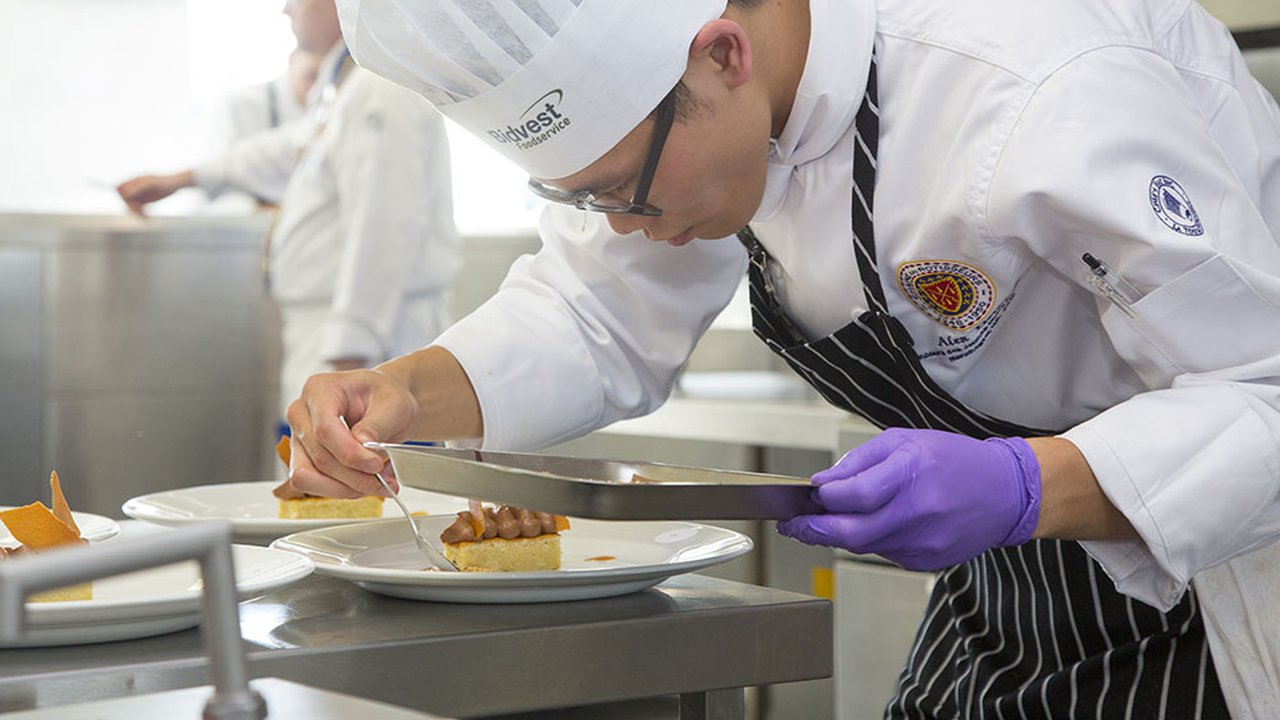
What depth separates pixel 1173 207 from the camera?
1.19 meters

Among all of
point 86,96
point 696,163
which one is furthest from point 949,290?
point 86,96

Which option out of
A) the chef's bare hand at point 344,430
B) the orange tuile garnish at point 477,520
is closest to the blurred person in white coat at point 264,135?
the chef's bare hand at point 344,430

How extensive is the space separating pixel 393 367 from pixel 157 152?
4.03 metres

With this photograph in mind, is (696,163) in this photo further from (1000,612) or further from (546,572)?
(1000,612)

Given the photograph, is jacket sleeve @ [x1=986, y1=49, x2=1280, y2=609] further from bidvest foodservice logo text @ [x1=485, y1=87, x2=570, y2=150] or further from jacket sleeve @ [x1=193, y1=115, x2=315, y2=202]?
jacket sleeve @ [x1=193, y1=115, x2=315, y2=202]

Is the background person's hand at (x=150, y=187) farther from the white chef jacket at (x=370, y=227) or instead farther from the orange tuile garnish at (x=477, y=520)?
the orange tuile garnish at (x=477, y=520)

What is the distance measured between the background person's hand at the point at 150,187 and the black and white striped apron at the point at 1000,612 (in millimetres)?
2894

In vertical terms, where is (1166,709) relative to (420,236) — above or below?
below

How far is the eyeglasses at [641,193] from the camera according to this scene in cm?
130

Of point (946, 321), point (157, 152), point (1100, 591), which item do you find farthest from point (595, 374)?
point (157, 152)

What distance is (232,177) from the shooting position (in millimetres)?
4270

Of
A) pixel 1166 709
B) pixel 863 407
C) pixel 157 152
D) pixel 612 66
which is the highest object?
pixel 157 152

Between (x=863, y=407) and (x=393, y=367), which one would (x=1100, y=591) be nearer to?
(x=863, y=407)

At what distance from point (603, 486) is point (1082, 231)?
0.54 meters
